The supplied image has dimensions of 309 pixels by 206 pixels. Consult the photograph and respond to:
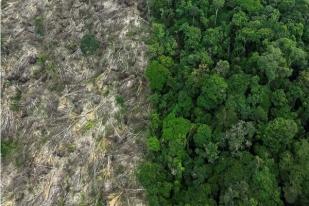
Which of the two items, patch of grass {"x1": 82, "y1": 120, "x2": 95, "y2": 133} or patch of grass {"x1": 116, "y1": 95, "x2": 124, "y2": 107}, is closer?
patch of grass {"x1": 82, "y1": 120, "x2": 95, "y2": 133}

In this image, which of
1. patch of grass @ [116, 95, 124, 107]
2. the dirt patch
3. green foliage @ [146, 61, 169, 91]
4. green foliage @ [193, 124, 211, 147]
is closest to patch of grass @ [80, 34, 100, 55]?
the dirt patch

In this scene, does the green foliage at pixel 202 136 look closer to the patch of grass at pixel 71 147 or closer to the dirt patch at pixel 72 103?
the dirt patch at pixel 72 103

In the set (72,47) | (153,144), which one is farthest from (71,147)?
(72,47)

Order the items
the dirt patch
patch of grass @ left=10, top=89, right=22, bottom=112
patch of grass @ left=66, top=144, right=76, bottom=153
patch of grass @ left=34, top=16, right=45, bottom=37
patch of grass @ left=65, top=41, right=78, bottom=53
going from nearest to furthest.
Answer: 1. the dirt patch
2. patch of grass @ left=66, top=144, right=76, bottom=153
3. patch of grass @ left=10, top=89, right=22, bottom=112
4. patch of grass @ left=65, top=41, right=78, bottom=53
5. patch of grass @ left=34, top=16, right=45, bottom=37

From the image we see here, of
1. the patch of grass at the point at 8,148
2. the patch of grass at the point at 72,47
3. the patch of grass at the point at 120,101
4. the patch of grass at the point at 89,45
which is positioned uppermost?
the patch of grass at the point at 89,45

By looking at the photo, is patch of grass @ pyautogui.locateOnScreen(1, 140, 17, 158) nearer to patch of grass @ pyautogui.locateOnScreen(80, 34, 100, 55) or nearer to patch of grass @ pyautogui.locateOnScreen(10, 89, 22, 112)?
patch of grass @ pyautogui.locateOnScreen(10, 89, 22, 112)

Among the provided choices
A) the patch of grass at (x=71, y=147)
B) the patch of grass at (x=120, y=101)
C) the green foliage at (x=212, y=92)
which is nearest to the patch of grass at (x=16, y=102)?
the patch of grass at (x=71, y=147)

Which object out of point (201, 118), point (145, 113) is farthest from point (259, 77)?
point (145, 113)
